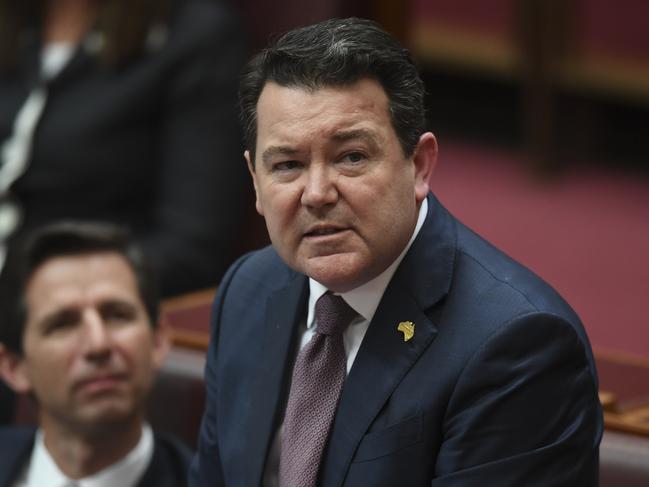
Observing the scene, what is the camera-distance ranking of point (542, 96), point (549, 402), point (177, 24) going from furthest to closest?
point (542, 96), point (177, 24), point (549, 402)

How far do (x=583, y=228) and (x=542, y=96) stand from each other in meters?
0.33

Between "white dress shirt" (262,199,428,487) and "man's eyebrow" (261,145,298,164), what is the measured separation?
102mm

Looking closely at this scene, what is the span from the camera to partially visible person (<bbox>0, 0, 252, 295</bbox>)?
1709 mm

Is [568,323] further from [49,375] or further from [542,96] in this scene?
[542,96]

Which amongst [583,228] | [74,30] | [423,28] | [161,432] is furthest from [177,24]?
[423,28]

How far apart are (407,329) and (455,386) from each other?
5 centimetres

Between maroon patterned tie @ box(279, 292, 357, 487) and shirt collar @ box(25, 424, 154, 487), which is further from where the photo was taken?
shirt collar @ box(25, 424, 154, 487)

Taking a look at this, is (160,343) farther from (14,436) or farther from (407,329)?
(407,329)

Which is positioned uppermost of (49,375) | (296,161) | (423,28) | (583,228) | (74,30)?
(296,161)

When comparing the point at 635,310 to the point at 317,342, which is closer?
the point at 317,342

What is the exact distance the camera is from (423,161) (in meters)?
0.89

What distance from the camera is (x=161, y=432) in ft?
4.55

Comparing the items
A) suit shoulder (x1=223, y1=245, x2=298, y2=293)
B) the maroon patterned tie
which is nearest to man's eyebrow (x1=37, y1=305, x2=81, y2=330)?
suit shoulder (x1=223, y1=245, x2=298, y2=293)

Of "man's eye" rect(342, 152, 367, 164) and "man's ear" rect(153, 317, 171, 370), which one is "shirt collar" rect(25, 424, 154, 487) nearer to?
"man's ear" rect(153, 317, 171, 370)
